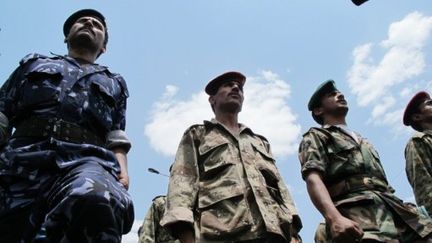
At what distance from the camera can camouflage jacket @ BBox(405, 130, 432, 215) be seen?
14.4 ft

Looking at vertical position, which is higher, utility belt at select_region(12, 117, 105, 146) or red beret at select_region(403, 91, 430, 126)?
red beret at select_region(403, 91, 430, 126)

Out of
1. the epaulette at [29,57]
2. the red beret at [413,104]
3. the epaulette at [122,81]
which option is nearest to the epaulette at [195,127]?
the epaulette at [122,81]

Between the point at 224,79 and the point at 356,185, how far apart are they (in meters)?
1.68

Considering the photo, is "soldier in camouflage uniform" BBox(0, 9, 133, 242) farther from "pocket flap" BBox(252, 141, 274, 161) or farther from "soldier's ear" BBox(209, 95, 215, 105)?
"soldier's ear" BBox(209, 95, 215, 105)

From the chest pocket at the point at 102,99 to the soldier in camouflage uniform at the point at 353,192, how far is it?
1.56m

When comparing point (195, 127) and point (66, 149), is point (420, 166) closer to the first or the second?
point (195, 127)

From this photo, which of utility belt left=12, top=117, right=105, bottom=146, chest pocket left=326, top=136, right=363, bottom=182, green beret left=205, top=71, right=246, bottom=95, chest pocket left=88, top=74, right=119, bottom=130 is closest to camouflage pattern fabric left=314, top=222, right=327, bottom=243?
chest pocket left=326, top=136, right=363, bottom=182

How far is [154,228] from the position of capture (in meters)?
6.73

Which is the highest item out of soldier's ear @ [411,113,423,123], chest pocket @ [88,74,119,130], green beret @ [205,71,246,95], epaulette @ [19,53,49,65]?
green beret @ [205,71,246,95]

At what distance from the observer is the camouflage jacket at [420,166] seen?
4.38 m

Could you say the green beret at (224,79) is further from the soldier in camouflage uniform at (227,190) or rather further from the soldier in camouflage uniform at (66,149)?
the soldier in camouflage uniform at (66,149)

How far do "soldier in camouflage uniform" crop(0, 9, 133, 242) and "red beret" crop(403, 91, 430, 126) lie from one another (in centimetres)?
344

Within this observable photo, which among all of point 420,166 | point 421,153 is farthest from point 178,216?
point 421,153

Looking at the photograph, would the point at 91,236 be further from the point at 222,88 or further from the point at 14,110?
the point at 222,88
